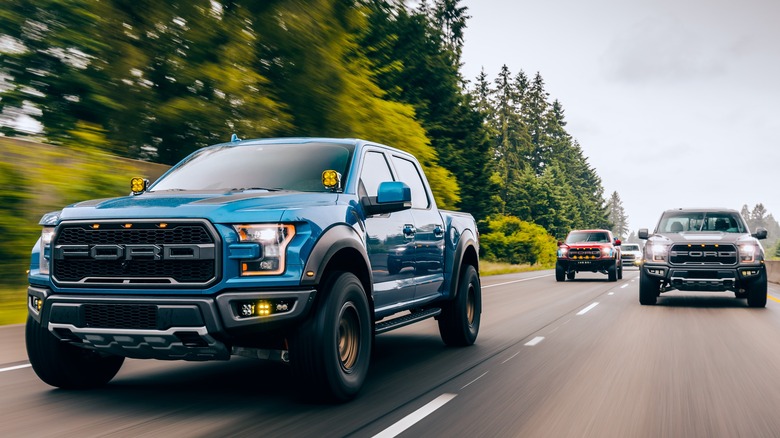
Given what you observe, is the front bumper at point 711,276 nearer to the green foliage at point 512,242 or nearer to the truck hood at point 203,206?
the truck hood at point 203,206

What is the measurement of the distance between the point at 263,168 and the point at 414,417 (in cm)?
247

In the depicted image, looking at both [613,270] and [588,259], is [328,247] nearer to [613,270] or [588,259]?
[588,259]

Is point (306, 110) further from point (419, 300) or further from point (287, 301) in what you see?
point (287, 301)

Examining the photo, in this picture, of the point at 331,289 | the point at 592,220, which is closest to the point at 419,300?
the point at 331,289

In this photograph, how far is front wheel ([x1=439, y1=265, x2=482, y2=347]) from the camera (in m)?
8.95

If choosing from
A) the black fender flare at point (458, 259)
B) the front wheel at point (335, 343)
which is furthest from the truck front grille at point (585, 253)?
the front wheel at point (335, 343)

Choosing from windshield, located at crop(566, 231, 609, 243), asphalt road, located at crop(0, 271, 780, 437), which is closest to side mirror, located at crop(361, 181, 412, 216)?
asphalt road, located at crop(0, 271, 780, 437)

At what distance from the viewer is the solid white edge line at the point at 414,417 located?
195 inches

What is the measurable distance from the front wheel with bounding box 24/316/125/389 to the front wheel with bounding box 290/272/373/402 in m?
1.81

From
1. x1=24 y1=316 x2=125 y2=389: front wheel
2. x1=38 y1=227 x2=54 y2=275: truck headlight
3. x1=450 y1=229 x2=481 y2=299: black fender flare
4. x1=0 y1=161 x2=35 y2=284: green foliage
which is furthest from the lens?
x1=0 y1=161 x2=35 y2=284: green foliage

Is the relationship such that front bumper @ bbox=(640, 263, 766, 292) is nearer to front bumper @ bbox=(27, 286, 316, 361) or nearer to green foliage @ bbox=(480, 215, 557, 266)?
front bumper @ bbox=(27, 286, 316, 361)

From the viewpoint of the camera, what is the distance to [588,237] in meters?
29.2

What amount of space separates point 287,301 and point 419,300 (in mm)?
2709

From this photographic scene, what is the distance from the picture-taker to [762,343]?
381 inches
